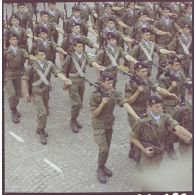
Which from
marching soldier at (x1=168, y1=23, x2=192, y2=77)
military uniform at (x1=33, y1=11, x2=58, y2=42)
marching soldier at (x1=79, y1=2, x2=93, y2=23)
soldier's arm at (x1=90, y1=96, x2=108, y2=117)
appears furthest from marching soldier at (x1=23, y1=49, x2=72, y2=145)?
marching soldier at (x1=79, y1=2, x2=93, y2=23)

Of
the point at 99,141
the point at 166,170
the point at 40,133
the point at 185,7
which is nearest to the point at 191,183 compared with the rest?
the point at 166,170

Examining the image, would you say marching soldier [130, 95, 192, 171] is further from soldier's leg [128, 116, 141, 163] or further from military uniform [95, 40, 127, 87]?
military uniform [95, 40, 127, 87]

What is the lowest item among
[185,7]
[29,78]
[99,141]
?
[99,141]

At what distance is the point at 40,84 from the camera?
458 inches

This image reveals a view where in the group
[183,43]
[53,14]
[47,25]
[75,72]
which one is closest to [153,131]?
[75,72]

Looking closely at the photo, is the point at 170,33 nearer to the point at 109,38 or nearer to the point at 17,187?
the point at 109,38

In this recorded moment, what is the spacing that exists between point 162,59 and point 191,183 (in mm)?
4575

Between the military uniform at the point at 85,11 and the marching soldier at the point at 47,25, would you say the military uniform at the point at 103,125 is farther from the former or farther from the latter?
the military uniform at the point at 85,11

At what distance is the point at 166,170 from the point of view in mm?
10461

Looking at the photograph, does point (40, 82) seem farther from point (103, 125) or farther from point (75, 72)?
point (103, 125)

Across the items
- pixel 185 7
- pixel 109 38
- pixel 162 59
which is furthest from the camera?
pixel 185 7

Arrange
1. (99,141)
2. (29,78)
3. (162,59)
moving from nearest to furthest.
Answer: (99,141) < (29,78) < (162,59)

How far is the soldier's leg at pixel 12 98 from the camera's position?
12265mm

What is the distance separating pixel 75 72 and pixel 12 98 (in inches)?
63.4
